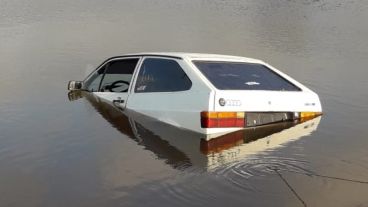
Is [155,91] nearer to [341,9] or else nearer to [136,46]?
[136,46]

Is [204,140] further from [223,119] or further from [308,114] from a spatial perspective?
[308,114]

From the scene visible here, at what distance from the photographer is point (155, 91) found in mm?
10023

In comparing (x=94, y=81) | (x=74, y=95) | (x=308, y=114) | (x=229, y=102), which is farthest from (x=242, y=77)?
(x=74, y=95)

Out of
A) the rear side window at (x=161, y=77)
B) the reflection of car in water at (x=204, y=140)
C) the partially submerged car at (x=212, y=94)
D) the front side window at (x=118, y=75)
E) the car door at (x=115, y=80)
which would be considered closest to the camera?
the reflection of car in water at (x=204, y=140)

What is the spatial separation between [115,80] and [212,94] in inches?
133

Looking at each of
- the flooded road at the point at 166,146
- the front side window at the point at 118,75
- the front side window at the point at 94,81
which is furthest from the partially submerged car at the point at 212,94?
the front side window at the point at 94,81

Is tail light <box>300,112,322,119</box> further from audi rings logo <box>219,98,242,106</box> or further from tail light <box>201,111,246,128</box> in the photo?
audi rings logo <box>219,98,242,106</box>

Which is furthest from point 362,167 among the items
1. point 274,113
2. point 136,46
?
point 136,46

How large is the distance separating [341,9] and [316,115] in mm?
26067

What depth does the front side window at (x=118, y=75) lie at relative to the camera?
11203mm

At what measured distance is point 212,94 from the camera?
8797 mm

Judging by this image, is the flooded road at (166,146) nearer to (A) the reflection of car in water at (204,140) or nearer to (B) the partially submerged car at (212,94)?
(A) the reflection of car in water at (204,140)

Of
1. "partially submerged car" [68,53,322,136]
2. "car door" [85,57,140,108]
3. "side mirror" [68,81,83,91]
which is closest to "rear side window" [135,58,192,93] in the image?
"partially submerged car" [68,53,322,136]

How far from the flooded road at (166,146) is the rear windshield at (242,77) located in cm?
67
